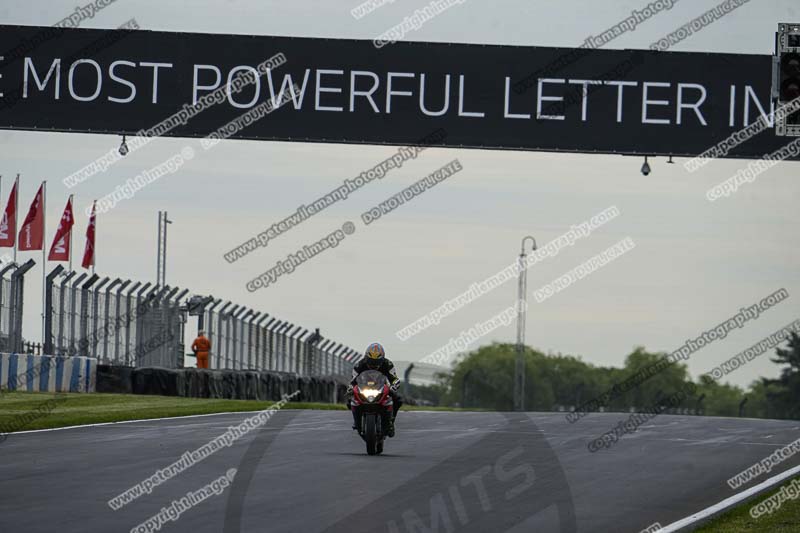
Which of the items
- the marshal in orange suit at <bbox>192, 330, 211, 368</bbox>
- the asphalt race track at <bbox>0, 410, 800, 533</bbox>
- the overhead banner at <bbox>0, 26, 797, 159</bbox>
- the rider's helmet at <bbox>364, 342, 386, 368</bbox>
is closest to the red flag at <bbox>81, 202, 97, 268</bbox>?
the marshal in orange suit at <bbox>192, 330, 211, 368</bbox>

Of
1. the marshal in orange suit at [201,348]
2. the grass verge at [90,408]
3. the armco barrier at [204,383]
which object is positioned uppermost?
the marshal in orange suit at [201,348]

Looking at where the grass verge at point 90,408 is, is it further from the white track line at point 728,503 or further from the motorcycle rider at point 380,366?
the white track line at point 728,503

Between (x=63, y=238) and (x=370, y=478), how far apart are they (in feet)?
95.7

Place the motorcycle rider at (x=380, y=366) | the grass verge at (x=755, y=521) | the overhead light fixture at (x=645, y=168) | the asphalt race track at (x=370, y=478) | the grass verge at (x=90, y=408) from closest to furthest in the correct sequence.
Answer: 1. the asphalt race track at (x=370, y=478)
2. the grass verge at (x=755, y=521)
3. the motorcycle rider at (x=380, y=366)
4. the grass verge at (x=90, y=408)
5. the overhead light fixture at (x=645, y=168)

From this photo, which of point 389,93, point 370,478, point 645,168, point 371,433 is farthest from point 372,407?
point 645,168

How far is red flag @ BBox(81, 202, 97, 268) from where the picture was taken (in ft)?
141

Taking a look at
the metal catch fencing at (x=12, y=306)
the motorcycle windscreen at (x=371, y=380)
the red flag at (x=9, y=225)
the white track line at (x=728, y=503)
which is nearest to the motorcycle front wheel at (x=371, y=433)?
the motorcycle windscreen at (x=371, y=380)

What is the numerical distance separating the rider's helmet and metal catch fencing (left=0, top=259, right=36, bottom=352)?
38.9ft

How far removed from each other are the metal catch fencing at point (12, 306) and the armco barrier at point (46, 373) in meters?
0.59

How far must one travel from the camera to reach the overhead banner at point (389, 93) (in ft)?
78.4

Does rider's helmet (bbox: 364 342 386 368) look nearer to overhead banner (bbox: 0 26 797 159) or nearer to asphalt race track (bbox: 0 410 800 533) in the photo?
asphalt race track (bbox: 0 410 800 533)

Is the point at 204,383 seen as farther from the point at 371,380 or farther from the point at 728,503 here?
the point at 728,503

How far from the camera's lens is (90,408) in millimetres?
25000

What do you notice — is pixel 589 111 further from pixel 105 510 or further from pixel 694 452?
pixel 105 510
